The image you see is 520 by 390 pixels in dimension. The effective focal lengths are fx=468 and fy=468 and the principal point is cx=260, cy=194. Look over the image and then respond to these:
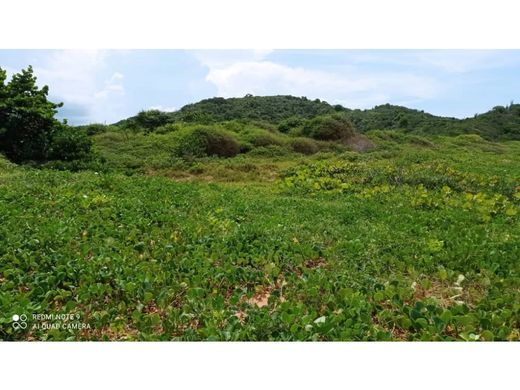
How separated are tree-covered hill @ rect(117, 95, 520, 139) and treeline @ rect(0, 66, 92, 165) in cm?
2831

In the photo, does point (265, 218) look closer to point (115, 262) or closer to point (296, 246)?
point (296, 246)

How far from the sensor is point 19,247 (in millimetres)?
6098

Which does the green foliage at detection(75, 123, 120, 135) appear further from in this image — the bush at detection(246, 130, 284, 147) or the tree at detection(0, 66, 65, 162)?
the tree at detection(0, 66, 65, 162)

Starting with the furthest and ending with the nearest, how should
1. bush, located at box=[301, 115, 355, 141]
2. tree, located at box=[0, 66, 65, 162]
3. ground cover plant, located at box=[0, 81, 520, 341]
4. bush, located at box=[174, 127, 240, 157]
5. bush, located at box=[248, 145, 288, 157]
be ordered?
bush, located at box=[301, 115, 355, 141], bush, located at box=[248, 145, 288, 157], bush, located at box=[174, 127, 240, 157], tree, located at box=[0, 66, 65, 162], ground cover plant, located at box=[0, 81, 520, 341]

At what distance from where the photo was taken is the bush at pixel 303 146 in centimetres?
2784

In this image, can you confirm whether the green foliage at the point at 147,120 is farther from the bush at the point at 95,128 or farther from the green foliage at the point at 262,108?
the green foliage at the point at 262,108

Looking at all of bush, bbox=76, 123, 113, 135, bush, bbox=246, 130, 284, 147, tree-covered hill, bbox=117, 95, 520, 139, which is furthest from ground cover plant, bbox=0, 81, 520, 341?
tree-covered hill, bbox=117, 95, 520, 139

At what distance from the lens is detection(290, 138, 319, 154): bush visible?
27.8 m

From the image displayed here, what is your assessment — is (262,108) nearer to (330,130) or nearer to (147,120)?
(147,120)

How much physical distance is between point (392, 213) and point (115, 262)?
6.06 meters

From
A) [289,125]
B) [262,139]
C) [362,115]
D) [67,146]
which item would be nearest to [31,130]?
[67,146]

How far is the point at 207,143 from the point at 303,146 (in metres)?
6.41

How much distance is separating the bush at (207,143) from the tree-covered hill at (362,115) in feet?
64.1

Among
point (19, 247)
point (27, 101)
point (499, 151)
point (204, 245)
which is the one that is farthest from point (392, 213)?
point (499, 151)
